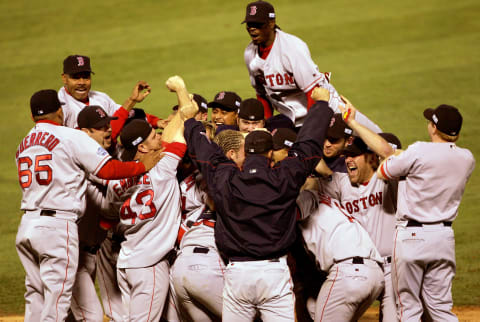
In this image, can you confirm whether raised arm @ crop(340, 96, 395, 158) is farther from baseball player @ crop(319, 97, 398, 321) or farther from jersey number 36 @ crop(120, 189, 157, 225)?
jersey number 36 @ crop(120, 189, 157, 225)

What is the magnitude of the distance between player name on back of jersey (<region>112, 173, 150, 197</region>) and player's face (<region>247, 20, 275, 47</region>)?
1.67 meters

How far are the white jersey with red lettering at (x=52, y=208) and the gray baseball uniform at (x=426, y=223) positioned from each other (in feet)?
7.11

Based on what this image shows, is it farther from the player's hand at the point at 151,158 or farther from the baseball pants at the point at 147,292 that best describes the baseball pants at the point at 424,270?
the player's hand at the point at 151,158

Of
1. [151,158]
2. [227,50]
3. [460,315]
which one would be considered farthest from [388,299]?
[227,50]

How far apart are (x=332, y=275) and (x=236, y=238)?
800 millimetres

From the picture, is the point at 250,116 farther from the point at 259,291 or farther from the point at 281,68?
the point at 259,291

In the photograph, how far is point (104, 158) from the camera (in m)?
4.66

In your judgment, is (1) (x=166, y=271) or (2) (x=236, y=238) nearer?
(2) (x=236, y=238)

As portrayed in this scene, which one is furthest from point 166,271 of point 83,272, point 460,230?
point 460,230

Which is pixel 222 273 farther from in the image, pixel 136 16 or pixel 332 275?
pixel 136 16

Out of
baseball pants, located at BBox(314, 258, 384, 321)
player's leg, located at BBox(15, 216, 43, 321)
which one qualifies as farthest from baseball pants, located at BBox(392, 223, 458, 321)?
player's leg, located at BBox(15, 216, 43, 321)

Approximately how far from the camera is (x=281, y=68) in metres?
5.67

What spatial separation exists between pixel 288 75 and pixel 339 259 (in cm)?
190

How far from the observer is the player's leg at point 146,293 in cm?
470
